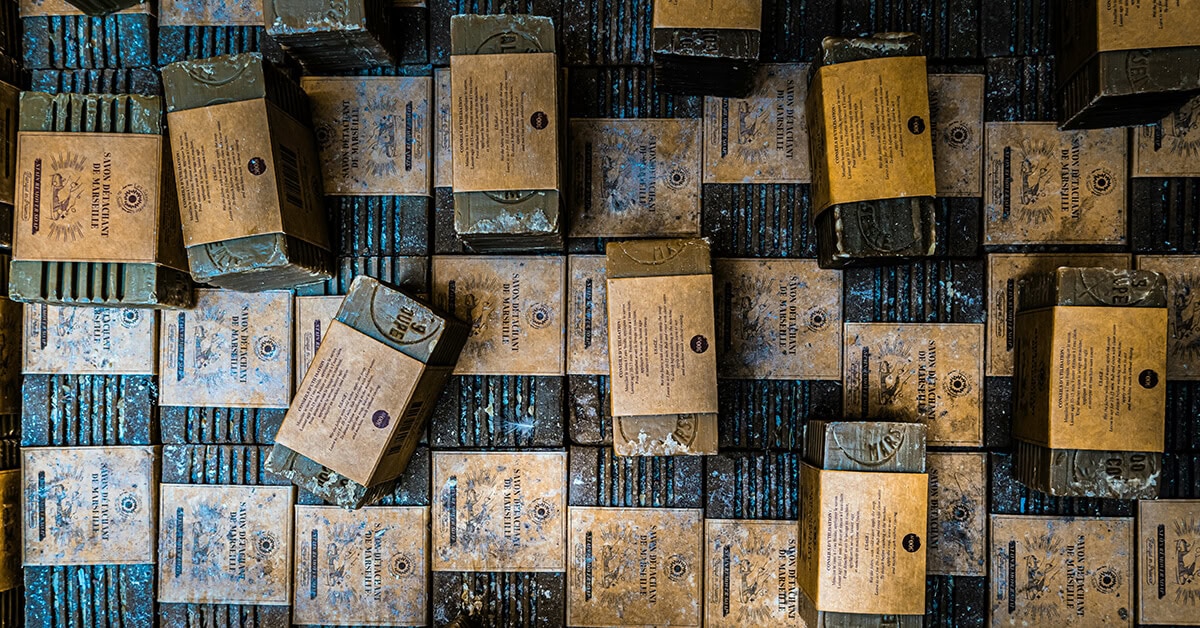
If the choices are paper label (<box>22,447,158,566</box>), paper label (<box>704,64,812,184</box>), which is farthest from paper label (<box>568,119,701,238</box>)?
paper label (<box>22,447,158,566</box>)

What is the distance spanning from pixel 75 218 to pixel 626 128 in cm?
185

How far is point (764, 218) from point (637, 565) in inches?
52.2

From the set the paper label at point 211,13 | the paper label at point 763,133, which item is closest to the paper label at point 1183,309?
the paper label at point 763,133

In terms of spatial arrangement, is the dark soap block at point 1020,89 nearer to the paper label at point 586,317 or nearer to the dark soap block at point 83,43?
the paper label at point 586,317

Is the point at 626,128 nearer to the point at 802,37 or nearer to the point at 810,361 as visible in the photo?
the point at 802,37

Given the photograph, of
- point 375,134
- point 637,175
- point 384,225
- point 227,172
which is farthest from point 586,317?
point 227,172

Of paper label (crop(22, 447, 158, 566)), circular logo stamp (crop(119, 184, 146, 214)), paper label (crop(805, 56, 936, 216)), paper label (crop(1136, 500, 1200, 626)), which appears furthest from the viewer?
paper label (crop(22, 447, 158, 566))

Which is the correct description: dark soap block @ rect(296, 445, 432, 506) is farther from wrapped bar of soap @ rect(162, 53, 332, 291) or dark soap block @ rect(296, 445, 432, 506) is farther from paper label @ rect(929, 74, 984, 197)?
paper label @ rect(929, 74, 984, 197)

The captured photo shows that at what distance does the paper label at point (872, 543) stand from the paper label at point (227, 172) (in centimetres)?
195

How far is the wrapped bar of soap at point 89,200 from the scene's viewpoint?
231cm

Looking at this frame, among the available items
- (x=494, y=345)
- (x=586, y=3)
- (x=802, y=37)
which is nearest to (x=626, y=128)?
(x=586, y=3)

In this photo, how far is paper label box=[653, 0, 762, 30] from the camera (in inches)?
87.6

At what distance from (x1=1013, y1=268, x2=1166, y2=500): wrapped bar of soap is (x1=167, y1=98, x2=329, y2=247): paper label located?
2483 millimetres

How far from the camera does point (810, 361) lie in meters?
2.55
